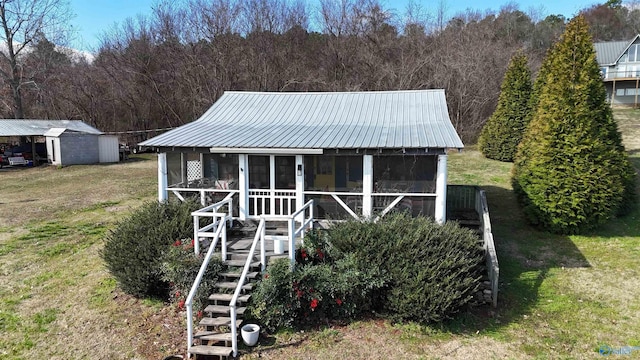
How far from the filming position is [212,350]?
695 centimetres

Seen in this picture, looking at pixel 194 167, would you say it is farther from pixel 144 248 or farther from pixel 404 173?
pixel 404 173

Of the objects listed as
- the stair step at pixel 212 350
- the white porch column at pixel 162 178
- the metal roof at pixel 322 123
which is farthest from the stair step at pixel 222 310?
the white porch column at pixel 162 178

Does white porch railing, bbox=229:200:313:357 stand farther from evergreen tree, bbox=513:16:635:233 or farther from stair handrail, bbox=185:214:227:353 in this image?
evergreen tree, bbox=513:16:635:233

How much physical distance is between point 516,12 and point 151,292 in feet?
144

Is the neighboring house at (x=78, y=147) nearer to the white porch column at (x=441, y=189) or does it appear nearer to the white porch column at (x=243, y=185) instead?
the white porch column at (x=243, y=185)

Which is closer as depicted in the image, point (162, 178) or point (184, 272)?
point (184, 272)

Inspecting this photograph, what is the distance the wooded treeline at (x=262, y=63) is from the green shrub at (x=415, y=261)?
877 inches

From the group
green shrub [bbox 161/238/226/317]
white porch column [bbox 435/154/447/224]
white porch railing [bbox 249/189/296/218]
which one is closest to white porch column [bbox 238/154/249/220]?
white porch railing [bbox 249/189/296/218]

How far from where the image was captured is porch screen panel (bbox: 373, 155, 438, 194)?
10289 mm

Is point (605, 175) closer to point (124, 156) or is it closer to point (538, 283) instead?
point (538, 283)

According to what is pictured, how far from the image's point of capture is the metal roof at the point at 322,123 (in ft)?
34.4

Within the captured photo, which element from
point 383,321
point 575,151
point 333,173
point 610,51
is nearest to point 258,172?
point 333,173

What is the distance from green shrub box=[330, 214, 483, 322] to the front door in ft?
7.95

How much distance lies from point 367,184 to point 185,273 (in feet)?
15.4
